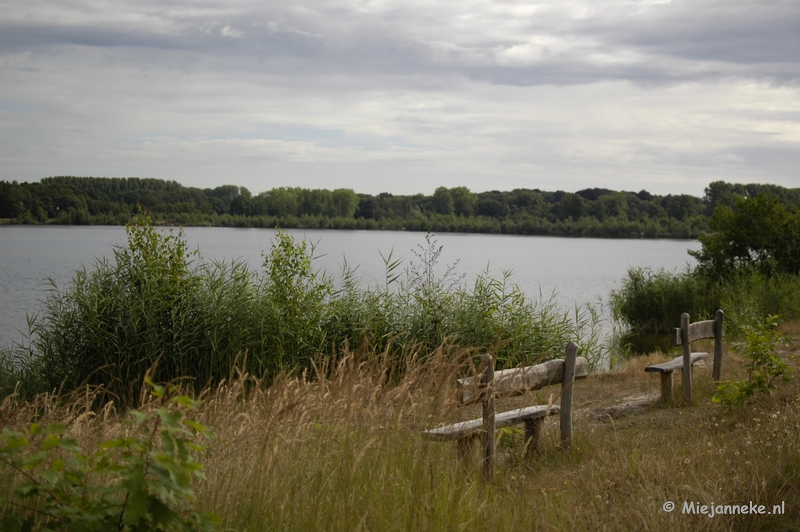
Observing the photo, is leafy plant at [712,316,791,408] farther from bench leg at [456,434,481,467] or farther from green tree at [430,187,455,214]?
green tree at [430,187,455,214]

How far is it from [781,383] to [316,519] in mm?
6055

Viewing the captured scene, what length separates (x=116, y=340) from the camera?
366 inches

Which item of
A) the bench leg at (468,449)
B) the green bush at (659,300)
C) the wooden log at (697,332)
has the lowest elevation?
the green bush at (659,300)

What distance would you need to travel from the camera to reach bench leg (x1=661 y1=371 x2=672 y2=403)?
326 inches

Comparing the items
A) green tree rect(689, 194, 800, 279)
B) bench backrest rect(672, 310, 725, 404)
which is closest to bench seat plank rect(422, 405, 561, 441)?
bench backrest rect(672, 310, 725, 404)

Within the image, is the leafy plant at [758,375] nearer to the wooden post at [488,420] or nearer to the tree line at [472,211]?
the wooden post at [488,420]

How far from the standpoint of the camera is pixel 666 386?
8.33m

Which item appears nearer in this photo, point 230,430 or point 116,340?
point 230,430

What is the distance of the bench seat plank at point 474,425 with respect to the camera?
13.5 ft

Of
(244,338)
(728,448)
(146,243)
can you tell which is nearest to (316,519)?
(728,448)

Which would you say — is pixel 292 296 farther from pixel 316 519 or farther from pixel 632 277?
pixel 632 277

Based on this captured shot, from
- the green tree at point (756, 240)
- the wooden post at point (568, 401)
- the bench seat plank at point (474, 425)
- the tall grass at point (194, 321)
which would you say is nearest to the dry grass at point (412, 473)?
the bench seat plank at point (474, 425)

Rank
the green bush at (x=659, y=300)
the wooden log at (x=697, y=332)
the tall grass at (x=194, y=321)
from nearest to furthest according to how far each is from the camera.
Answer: the wooden log at (x=697, y=332) < the tall grass at (x=194, y=321) < the green bush at (x=659, y=300)

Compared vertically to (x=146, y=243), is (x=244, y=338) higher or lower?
lower
